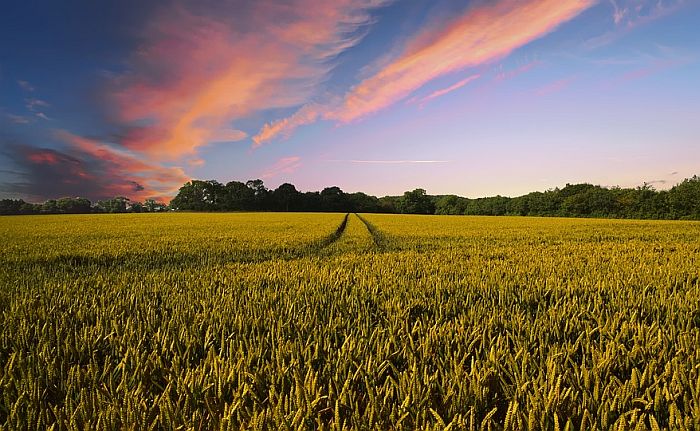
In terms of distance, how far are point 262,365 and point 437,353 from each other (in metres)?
1.30

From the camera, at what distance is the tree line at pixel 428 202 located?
88.9m

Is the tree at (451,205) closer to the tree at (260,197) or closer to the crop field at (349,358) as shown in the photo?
the tree at (260,197)

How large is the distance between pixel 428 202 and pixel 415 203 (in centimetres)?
698

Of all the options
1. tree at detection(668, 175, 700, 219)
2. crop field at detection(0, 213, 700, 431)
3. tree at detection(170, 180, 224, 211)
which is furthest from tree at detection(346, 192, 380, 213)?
crop field at detection(0, 213, 700, 431)

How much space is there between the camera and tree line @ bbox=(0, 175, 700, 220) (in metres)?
88.9

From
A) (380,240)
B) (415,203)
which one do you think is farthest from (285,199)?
(380,240)

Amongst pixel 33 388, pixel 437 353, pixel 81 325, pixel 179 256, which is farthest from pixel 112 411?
pixel 179 256

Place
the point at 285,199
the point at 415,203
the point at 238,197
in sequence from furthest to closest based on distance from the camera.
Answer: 1. the point at 415,203
2. the point at 285,199
3. the point at 238,197

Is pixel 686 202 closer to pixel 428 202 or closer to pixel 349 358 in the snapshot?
pixel 428 202

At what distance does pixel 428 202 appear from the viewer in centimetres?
14062

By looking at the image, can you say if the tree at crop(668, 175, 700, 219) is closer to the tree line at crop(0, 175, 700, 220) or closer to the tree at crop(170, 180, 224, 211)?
the tree line at crop(0, 175, 700, 220)

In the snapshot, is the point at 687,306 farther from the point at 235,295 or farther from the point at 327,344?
the point at 235,295

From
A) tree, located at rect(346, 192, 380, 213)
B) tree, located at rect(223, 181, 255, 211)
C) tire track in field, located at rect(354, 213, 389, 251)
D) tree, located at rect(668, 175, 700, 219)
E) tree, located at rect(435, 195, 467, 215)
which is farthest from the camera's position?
tree, located at rect(435, 195, 467, 215)

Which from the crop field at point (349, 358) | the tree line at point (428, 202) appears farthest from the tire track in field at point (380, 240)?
the tree line at point (428, 202)
